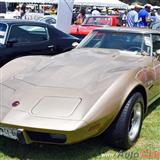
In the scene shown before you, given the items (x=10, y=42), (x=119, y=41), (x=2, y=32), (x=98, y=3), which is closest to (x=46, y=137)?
(x=119, y=41)

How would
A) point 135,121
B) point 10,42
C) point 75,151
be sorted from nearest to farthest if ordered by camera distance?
point 75,151 → point 135,121 → point 10,42

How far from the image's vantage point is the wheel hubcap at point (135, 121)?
444 centimetres

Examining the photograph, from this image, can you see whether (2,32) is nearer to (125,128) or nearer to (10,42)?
(10,42)

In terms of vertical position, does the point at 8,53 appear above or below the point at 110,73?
below

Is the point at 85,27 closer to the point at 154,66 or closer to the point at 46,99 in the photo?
the point at 154,66

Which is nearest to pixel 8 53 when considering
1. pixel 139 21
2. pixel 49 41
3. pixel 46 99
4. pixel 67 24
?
pixel 49 41

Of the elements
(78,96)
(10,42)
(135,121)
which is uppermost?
(78,96)

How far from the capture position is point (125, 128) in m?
4.11

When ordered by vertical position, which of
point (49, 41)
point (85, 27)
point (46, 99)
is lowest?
point (85, 27)

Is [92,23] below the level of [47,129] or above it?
below

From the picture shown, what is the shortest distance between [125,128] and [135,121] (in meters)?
0.51

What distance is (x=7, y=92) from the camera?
4.36 m

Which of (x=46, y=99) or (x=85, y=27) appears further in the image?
(x=85, y=27)

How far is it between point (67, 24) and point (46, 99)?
9.38 metres
